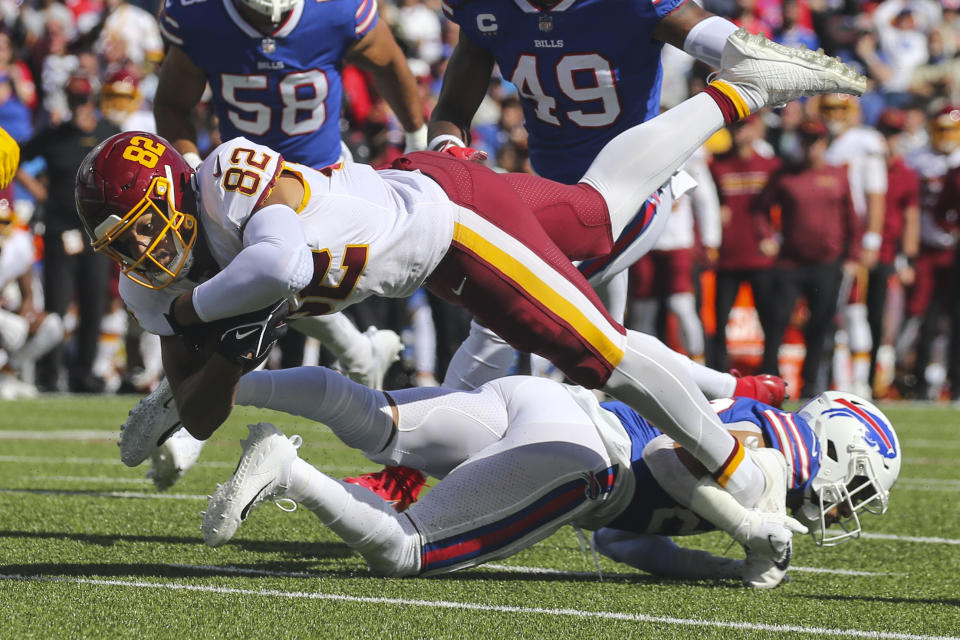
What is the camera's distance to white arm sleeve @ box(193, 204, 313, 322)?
9.22ft

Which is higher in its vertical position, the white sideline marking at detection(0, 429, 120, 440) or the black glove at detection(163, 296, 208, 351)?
the black glove at detection(163, 296, 208, 351)

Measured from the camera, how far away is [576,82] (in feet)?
14.0

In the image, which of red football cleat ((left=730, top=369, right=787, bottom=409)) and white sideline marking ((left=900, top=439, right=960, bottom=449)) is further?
white sideline marking ((left=900, top=439, right=960, bottom=449))

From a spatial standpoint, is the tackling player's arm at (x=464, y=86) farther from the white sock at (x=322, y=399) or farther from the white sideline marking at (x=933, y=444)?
the white sideline marking at (x=933, y=444)

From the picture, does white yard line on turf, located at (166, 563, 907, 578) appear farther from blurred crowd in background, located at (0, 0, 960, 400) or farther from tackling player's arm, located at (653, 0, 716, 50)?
blurred crowd in background, located at (0, 0, 960, 400)

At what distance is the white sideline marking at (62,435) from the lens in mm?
6652

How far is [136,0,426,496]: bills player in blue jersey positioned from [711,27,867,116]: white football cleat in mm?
1438

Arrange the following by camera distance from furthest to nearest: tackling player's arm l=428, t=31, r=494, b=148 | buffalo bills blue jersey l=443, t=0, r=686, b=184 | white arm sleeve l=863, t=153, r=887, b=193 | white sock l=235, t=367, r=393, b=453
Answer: white arm sleeve l=863, t=153, r=887, b=193
tackling player's arm l=428, t=31, r=494, b=148
buffalo bills blue jersey l=443, t=0, r=686, b=184
white sock l=235, t=367, r=393, b=453

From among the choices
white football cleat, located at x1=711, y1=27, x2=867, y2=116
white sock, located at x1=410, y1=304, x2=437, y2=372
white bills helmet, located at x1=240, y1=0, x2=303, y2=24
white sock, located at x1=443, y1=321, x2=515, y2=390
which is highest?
white football cleat, located at x1=711, y1=27, x2=867, y2=116

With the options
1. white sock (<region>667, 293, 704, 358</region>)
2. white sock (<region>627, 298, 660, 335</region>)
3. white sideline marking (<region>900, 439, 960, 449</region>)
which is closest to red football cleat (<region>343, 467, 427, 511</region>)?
white sideline marking (<region>900, 439, 960, 449</region>)

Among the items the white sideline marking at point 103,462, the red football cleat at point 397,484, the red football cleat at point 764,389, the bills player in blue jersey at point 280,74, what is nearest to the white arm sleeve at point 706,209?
the white sideline marking at point 103,462

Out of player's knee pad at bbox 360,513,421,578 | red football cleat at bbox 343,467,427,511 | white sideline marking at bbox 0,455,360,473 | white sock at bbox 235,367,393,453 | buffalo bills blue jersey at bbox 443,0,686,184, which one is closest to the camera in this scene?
player's knee pad at bbox 360,513,421,578

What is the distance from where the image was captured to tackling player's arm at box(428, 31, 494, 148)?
4.43 metres

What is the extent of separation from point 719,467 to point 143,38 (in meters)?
10.0
